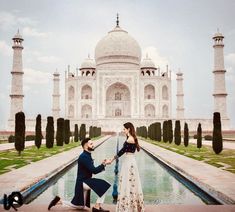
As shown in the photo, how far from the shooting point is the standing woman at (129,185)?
3.17 m

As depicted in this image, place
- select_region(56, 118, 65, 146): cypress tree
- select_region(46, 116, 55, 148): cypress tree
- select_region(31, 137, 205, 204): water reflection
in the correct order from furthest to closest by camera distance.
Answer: select_region(56, 118, 65, 146): cypress tree → select_region(46, 116, 55, 148): cypress tree → select_region(31, 137, 205, 204): water reflection

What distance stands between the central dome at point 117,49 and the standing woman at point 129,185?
Answer: 33663mm

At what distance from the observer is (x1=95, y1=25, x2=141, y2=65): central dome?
121 feet

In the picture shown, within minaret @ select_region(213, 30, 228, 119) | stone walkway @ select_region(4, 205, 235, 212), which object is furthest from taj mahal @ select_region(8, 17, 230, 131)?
stone walkway @ select_region(4, 205, 235, 212)

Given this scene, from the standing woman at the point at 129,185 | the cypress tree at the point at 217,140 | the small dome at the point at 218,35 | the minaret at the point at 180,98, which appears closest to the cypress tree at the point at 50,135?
the cypress tree at the point at 217,140

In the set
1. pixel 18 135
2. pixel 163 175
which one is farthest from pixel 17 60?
pixel 163 175

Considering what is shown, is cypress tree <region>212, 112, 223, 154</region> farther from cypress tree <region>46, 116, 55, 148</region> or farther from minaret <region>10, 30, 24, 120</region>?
minaret <region>10, 30, 24, 120</region>

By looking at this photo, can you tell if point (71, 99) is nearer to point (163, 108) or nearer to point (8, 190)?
point (163, 108)

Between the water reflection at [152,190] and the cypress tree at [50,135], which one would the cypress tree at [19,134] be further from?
the water reflection at [152,190]

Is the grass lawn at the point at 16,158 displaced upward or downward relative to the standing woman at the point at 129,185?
downward

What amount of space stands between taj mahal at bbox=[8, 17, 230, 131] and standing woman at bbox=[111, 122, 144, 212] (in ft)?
93.2

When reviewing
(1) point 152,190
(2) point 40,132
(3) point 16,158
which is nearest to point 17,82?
(2) point 40,132

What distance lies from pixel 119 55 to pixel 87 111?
21.7 feet

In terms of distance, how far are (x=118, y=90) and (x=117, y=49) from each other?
13.8 feet
